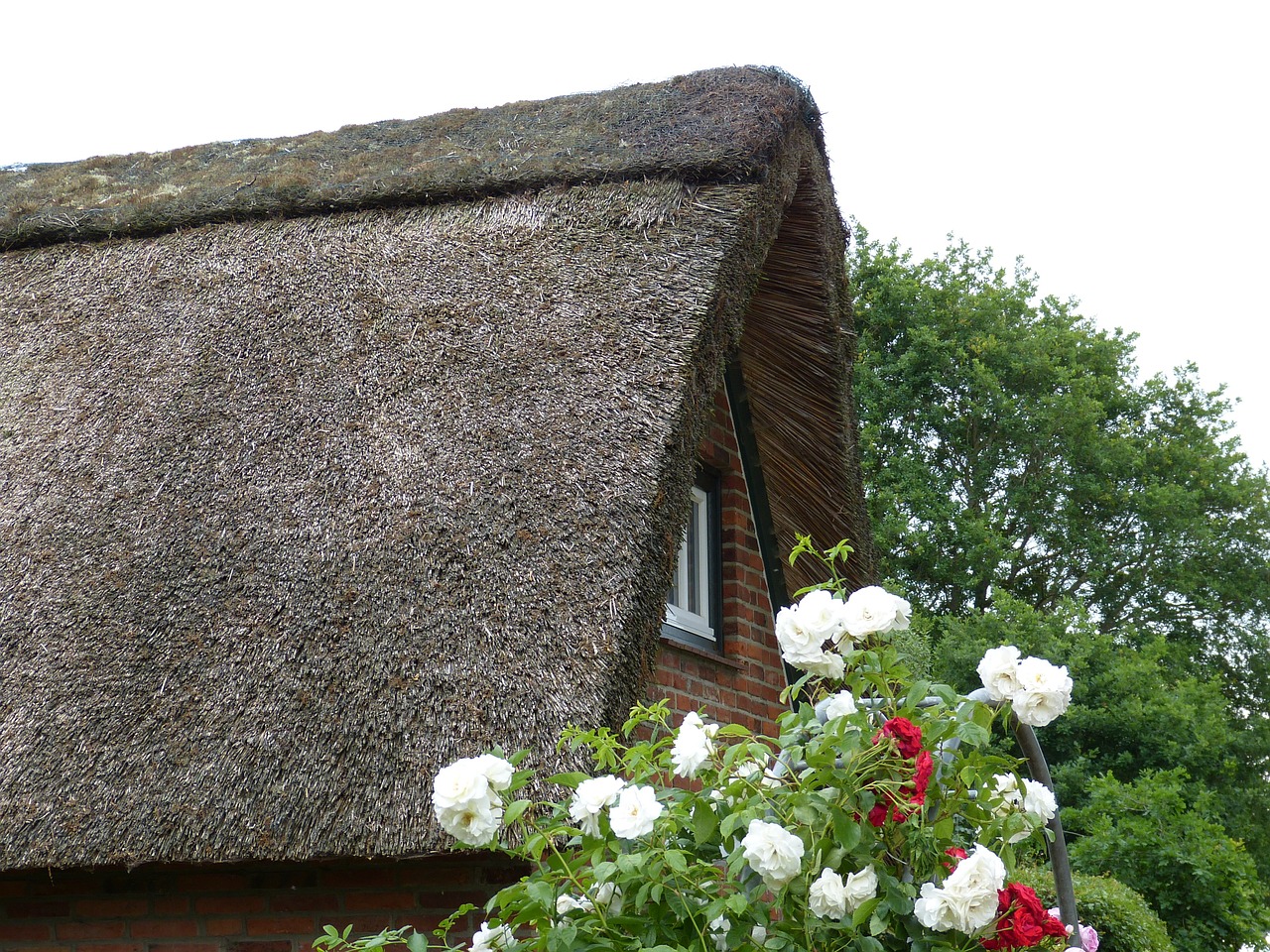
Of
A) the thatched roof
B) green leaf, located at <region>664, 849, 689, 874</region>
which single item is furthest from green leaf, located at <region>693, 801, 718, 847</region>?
the thatched roof

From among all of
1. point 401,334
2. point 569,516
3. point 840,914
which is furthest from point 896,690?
point 401,334

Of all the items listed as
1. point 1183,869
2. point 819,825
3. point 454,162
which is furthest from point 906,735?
point 1183,869

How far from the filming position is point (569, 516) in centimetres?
365

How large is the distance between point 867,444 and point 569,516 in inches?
632

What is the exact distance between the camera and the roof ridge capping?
505cm

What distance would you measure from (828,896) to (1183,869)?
1130 cm

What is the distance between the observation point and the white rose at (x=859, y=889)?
6.47ft

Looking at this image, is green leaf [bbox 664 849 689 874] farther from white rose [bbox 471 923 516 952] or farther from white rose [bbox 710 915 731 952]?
white rose [bbox 471 923 516 952]

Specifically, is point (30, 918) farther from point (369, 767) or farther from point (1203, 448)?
point (1203, 448)

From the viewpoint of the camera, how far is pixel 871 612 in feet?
7.04

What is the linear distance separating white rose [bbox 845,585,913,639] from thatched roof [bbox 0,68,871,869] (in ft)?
4.02

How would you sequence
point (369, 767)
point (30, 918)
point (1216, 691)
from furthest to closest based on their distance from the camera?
1. point (1216, 691)
2. point (30, 918)
3. point (369, 767)

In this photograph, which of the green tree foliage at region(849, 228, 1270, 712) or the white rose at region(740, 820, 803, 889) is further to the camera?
the green tree foliage at region(849, 228, 1270, 712)

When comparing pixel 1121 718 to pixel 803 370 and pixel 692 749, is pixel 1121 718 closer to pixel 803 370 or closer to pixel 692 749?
pixel 803 370
